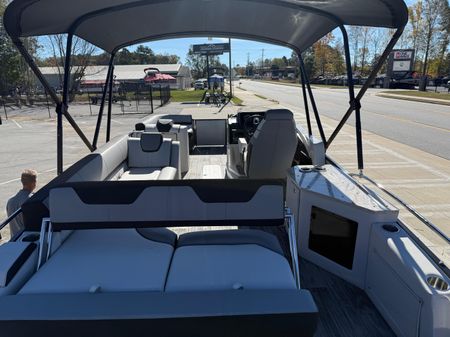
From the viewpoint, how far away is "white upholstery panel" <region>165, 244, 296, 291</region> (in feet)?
5.94

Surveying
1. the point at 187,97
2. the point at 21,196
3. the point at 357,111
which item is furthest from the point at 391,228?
the point at 187,97

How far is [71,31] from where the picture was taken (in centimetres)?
369

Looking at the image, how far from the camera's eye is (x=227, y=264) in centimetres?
201

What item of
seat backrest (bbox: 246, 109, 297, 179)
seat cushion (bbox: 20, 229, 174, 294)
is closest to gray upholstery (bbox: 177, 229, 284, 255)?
seat cushion (bbox: 20, 229, 174, 294)

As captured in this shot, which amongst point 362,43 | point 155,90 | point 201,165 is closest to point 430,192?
point 201,165

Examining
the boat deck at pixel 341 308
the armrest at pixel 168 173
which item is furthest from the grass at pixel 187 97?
the boat deck at pixel 341 308

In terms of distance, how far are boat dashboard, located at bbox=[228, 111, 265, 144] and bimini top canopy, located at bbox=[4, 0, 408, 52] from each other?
5.27 feet

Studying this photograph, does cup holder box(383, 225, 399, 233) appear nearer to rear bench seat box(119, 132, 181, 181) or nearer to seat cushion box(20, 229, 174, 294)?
seat cushion box(20, 229, 174, 294)

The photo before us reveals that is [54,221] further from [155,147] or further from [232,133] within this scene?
[232,133]

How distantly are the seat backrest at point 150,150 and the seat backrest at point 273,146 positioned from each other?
188 cm

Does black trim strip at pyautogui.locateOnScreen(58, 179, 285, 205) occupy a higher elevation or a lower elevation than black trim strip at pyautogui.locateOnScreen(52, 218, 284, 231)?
higher

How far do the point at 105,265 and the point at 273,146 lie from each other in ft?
7.39

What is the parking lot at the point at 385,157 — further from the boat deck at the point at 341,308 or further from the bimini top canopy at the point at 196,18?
the bimini top canopy at the point at 196,18

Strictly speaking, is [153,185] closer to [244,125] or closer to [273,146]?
[273,146]
